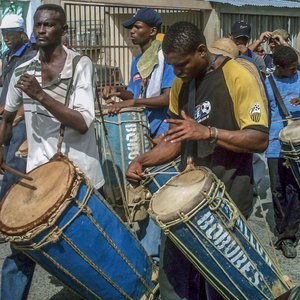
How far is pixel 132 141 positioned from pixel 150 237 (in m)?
0.78

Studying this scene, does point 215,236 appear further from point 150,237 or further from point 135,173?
point 150,237

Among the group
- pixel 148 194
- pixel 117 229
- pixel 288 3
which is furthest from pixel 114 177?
pixel 288 3

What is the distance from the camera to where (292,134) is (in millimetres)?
5336

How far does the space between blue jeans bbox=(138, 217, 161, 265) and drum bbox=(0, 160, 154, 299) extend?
89 centimetres

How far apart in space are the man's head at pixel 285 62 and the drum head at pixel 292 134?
2.64ft

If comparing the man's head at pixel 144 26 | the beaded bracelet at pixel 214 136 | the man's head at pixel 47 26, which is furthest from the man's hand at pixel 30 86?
the man's head at pixel 144 26

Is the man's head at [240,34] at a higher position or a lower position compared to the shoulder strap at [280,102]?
higher

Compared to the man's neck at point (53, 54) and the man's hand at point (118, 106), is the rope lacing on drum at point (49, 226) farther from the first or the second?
the man's hand at point (118, 106)

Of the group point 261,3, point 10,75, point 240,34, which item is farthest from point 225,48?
point 261,3

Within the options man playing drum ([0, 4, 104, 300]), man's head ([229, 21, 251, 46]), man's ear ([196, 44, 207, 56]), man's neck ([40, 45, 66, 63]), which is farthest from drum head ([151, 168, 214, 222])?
man's head ([229, 21, 251, 46])

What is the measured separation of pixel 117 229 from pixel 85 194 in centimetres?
33

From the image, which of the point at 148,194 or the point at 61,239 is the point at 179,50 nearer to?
the point at 61,239

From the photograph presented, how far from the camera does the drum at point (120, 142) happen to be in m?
5.23

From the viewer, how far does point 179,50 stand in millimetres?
3439
